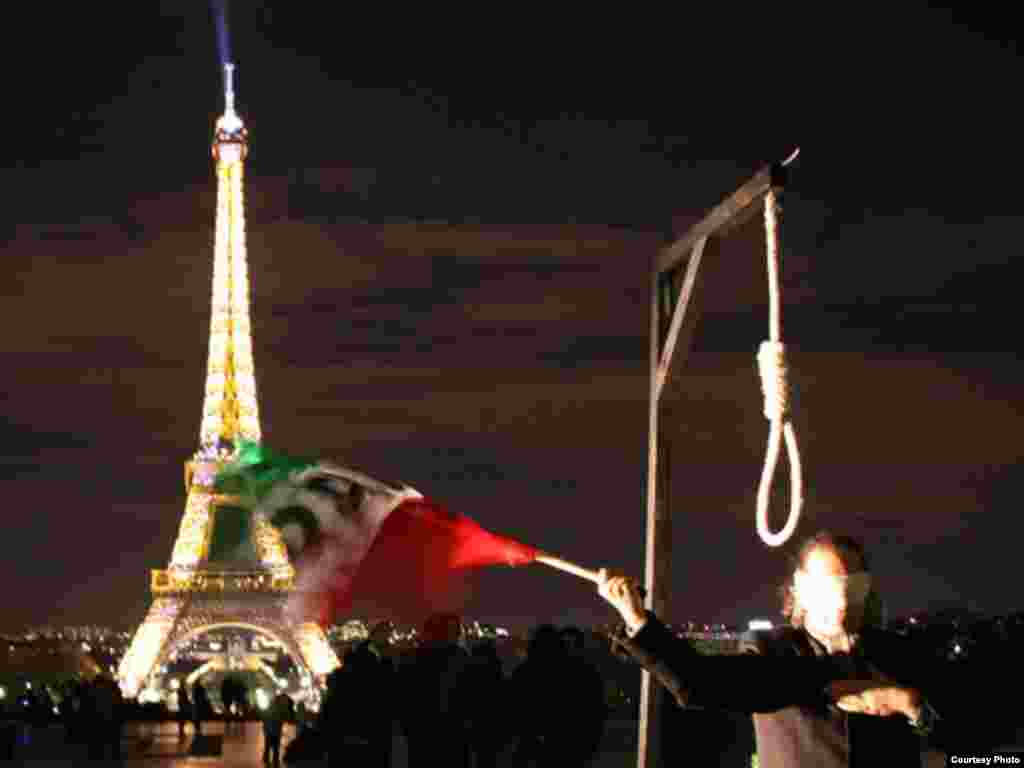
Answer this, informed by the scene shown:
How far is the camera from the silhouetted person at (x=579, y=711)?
45.0ft

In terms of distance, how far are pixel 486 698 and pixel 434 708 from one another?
0.41m

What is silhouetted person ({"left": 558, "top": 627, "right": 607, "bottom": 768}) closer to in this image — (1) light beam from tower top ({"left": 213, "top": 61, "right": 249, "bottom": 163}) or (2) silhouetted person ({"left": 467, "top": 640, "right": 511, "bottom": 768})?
(2) silhouetted person ({"left": 467, "top": 640, "right": 511, "bottom": 768})

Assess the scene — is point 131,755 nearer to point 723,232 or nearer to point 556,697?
point 556,697

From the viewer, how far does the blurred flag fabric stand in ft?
26.1

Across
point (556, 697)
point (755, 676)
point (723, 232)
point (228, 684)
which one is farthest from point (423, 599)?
point (228, 684)

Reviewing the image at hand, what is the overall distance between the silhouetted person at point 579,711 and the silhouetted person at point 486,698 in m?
0.58

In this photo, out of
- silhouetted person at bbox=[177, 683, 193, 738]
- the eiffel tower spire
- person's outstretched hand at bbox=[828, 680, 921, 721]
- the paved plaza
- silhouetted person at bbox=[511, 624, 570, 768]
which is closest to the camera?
person's outstretched hand at bbox=[828, 680, 921, 721]

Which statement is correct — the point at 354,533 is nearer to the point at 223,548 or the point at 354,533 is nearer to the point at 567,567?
the point at 567,567

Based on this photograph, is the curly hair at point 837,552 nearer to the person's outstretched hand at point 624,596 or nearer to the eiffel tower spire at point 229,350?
the person's outstretched hand at point 624,596

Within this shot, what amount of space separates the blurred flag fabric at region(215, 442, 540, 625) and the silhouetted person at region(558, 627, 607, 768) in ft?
16.7

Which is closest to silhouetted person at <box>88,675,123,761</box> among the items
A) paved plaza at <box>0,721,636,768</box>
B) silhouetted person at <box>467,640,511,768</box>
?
paved plaza at <box>0,721,636,768</box>

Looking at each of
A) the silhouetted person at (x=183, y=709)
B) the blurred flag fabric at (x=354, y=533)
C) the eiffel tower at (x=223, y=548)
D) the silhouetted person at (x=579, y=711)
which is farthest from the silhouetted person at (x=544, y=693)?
the eiffel tower at (x=223, y=548)

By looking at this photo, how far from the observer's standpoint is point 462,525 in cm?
782

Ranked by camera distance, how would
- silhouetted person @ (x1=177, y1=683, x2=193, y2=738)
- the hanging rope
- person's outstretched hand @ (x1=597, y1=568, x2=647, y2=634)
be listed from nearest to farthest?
person's outstretched hand @ (x1=597, y1=568, x2=647, y2=634) < the hanging rope < silhouetted person @ (x1=177, y1=683, x2=193, y2=738)
